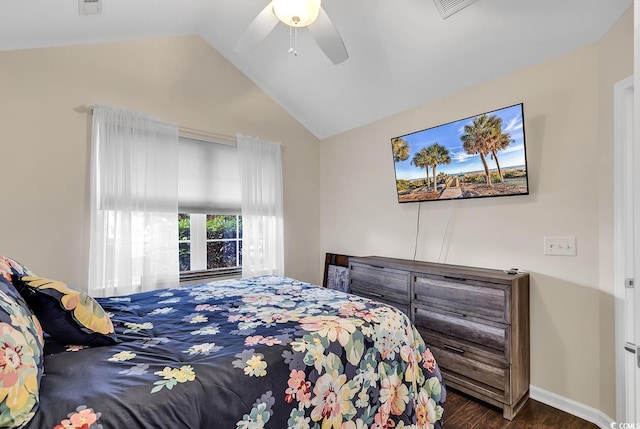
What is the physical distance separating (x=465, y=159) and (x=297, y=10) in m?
1.70

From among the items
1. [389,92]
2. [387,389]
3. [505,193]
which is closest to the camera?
[387,389]

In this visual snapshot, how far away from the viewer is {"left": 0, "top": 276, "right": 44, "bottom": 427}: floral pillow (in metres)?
0.72

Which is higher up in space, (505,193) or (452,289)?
(505,193)

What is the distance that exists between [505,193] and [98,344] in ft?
8.64

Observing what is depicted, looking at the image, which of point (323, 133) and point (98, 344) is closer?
point (98, 344)

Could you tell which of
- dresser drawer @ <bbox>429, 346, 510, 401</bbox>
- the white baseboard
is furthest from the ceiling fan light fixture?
the white baseboard

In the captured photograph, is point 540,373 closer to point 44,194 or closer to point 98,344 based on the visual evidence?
point 98,344

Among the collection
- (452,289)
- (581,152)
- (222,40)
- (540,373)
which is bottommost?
(540,373)

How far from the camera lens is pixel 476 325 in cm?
210

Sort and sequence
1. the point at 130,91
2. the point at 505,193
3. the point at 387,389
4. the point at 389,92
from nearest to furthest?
the point at 387,389, the point at 505,193, the point at 130,91, the point at 389,92

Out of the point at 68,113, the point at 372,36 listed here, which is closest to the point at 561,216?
the point at 372,36

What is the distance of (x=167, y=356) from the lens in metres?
1.13

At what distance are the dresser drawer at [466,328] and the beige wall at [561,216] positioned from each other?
397mm

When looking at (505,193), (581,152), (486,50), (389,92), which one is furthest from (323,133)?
(581,152)
